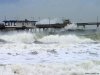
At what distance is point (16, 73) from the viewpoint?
10.8m

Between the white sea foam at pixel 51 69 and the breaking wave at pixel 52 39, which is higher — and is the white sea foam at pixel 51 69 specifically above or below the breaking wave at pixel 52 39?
above

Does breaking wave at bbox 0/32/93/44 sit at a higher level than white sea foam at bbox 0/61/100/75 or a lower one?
lower

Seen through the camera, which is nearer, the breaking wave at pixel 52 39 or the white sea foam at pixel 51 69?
the white sea foam at pixel 51 69

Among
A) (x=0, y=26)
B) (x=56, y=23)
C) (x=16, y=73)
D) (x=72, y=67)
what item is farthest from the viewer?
(x=56, y=23)

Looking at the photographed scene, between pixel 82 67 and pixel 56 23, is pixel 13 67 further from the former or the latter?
pixel 56 23

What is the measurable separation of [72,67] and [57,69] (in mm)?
706

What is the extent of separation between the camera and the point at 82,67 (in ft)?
39.0

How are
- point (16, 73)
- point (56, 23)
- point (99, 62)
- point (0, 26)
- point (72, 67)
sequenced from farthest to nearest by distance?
point (56, 23)
point (0, 26)
point (99, 62)
point (72, 67)
point (16, 73)

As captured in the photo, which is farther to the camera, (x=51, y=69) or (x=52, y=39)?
(x=52, y=39)

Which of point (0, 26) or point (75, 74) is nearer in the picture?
point (75, 74)

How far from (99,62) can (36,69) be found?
10.2ft

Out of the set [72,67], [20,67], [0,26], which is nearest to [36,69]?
[20,67]

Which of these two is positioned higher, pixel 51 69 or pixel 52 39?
pixel 51 69

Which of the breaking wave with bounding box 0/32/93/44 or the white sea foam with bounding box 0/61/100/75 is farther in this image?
the breaking wave with bounding box 0/32/93/44
